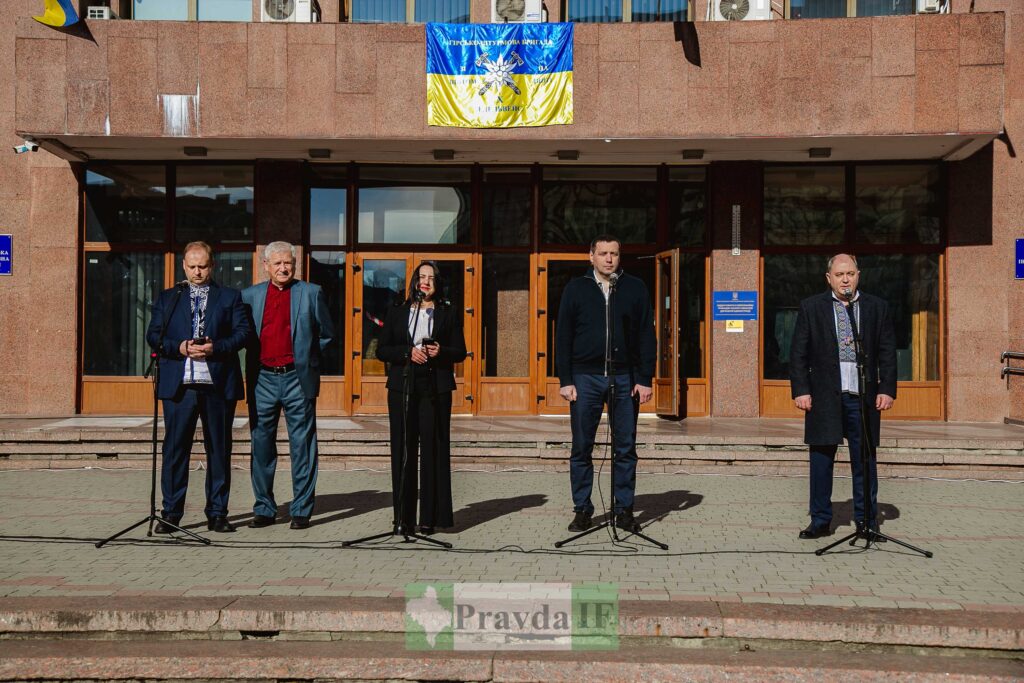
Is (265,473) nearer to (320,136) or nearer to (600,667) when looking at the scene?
(600,667)

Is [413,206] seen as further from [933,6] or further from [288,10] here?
[933,6]

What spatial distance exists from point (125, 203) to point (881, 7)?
10.8 meters

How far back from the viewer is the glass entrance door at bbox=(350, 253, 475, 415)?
16.4 metres

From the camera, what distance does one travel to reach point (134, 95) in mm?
14727

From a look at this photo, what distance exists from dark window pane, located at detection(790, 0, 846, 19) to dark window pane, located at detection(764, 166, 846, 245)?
2072 millimetres

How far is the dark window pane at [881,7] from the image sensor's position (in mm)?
16203

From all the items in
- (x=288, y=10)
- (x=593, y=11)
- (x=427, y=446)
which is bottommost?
(x=427, y=446)

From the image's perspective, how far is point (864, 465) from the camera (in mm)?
7574

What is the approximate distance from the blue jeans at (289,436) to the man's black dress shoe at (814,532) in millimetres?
3295

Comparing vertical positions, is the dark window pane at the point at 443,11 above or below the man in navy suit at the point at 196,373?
above

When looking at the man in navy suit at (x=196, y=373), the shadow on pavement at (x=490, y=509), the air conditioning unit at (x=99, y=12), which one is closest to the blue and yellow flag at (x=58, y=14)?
the air conditioning unit at (x=99, y=12)

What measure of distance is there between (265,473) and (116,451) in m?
4.73

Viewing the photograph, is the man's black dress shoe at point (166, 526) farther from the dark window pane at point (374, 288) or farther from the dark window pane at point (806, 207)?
the dark window pane at point (806, 207)

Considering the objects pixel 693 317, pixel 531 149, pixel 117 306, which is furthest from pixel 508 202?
pixel 117 306
